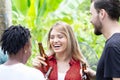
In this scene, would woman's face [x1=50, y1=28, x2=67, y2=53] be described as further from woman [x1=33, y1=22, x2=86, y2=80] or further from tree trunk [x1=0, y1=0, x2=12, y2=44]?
tree trunk [x1=0, y1=0, x2=12, y2=44]

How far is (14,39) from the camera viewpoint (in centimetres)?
232

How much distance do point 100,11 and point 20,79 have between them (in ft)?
2.73

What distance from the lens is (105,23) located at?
8.23 feet

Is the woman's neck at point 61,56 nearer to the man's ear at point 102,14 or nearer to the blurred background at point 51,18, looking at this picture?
the man's ear at point 102,14

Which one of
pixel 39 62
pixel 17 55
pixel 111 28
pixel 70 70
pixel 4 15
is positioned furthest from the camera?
pixel 4 15

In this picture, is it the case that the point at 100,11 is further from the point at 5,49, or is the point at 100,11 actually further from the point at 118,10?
the point at 5,49

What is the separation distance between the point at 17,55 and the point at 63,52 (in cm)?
102

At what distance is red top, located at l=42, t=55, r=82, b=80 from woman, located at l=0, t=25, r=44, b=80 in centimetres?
80

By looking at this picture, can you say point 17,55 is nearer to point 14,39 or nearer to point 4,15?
point 14,39

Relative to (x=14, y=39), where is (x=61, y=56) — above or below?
below

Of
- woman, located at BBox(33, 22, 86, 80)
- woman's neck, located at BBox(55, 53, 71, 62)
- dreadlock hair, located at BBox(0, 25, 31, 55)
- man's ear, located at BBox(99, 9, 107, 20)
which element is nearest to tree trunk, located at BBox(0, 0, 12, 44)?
woman, located at BBox(33, 22, 86, 80)

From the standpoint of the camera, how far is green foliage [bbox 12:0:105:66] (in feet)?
17.0

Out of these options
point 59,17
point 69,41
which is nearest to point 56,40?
point 69,41

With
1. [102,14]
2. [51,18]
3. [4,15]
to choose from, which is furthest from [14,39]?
[51,18]
